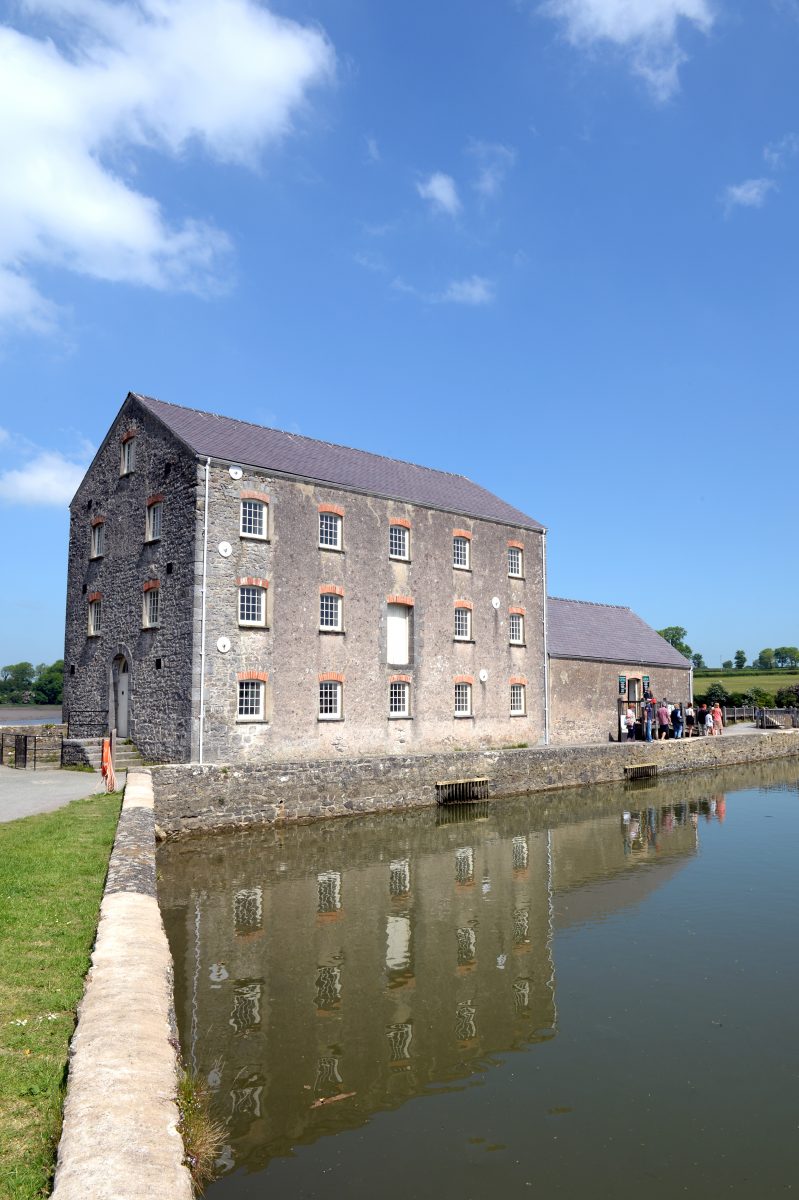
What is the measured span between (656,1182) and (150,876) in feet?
20.5

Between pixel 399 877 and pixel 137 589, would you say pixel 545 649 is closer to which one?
pixel 137 589

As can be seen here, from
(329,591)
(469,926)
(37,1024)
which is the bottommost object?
(469,926)

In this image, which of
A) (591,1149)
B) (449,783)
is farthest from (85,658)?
(591,1149)

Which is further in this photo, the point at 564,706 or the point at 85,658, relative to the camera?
the point at 564,706

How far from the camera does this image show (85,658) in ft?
79.3

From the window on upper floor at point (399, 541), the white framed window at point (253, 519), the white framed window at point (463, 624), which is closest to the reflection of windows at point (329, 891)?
the white framed window at point (253, 519)

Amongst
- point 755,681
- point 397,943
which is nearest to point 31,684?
point 755,681

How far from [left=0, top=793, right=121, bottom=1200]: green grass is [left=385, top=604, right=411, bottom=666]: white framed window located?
42.4 ft

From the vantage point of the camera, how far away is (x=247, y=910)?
436 inches

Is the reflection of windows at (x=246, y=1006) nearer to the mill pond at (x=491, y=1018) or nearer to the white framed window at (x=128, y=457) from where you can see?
the mill pond at (x=491, y=1018)

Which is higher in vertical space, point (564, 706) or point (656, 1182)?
point (564, 706)

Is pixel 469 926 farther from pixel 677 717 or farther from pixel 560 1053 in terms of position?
pixel 677 717

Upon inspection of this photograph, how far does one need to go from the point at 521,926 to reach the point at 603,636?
24059 millimetres

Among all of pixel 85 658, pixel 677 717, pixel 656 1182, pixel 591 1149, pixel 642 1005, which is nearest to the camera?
pixel 656 1182
